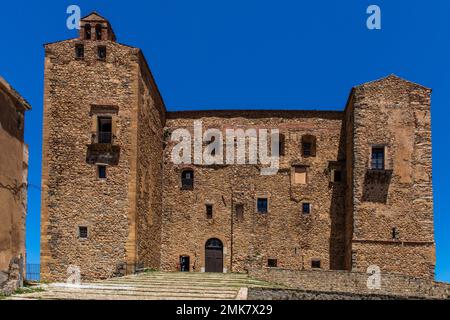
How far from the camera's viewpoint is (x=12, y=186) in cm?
1381

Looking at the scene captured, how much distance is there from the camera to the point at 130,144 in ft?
72.3

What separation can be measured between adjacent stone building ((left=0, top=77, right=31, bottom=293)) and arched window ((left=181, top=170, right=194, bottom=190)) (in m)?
13.7

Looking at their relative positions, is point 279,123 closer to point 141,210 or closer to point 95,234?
point 141,210

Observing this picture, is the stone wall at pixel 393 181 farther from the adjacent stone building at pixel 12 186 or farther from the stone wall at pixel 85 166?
the adjacent stone building at pixel 12 186

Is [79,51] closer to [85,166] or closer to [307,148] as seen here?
[85,166]

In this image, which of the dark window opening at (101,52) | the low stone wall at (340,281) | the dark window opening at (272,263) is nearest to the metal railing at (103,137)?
the dark window opening at (101,52)

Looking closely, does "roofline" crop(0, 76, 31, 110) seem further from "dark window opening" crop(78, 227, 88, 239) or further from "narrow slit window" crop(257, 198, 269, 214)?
"narrow slit window" crop(257, 198, 269, 214)

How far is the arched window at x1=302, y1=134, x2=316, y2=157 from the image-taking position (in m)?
28.5

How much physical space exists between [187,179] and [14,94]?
1514 centimetres

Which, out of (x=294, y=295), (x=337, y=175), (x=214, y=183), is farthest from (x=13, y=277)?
(x=337, y=175)

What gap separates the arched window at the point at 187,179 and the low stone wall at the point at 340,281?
7.53 m

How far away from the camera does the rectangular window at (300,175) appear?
28172mm

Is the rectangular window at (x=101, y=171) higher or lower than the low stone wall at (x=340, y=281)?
higher
